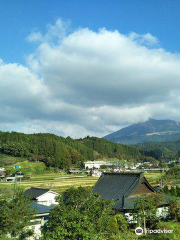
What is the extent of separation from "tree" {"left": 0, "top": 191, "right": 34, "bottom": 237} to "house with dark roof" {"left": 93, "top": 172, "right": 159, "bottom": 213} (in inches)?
356

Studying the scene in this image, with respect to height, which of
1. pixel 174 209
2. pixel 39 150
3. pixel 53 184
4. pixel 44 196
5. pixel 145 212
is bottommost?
pixel 53 184

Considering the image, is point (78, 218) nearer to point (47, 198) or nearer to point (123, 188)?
point (123, 188)

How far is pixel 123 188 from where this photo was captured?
78.8 ft

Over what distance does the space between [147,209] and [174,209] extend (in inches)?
150

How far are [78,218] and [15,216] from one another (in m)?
5.50

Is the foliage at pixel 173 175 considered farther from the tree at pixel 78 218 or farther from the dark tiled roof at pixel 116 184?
the tree at pixel 78 218

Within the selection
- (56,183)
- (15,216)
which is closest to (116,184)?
(15,216)

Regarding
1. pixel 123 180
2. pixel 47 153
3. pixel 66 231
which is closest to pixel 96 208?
pixel 66 231

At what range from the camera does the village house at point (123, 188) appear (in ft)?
70.3

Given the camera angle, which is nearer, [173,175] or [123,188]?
[123,188]

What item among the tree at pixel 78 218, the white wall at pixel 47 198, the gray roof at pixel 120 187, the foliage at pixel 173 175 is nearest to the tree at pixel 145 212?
the gray roof at pixel 120 187

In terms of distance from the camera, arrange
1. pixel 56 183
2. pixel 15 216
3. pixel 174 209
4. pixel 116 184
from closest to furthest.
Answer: pixel 15 216 < pixel 174 209 < pixel 116 184 < pixel 56 183

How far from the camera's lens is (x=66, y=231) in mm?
9672

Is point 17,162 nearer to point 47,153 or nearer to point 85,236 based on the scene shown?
point 47,153
